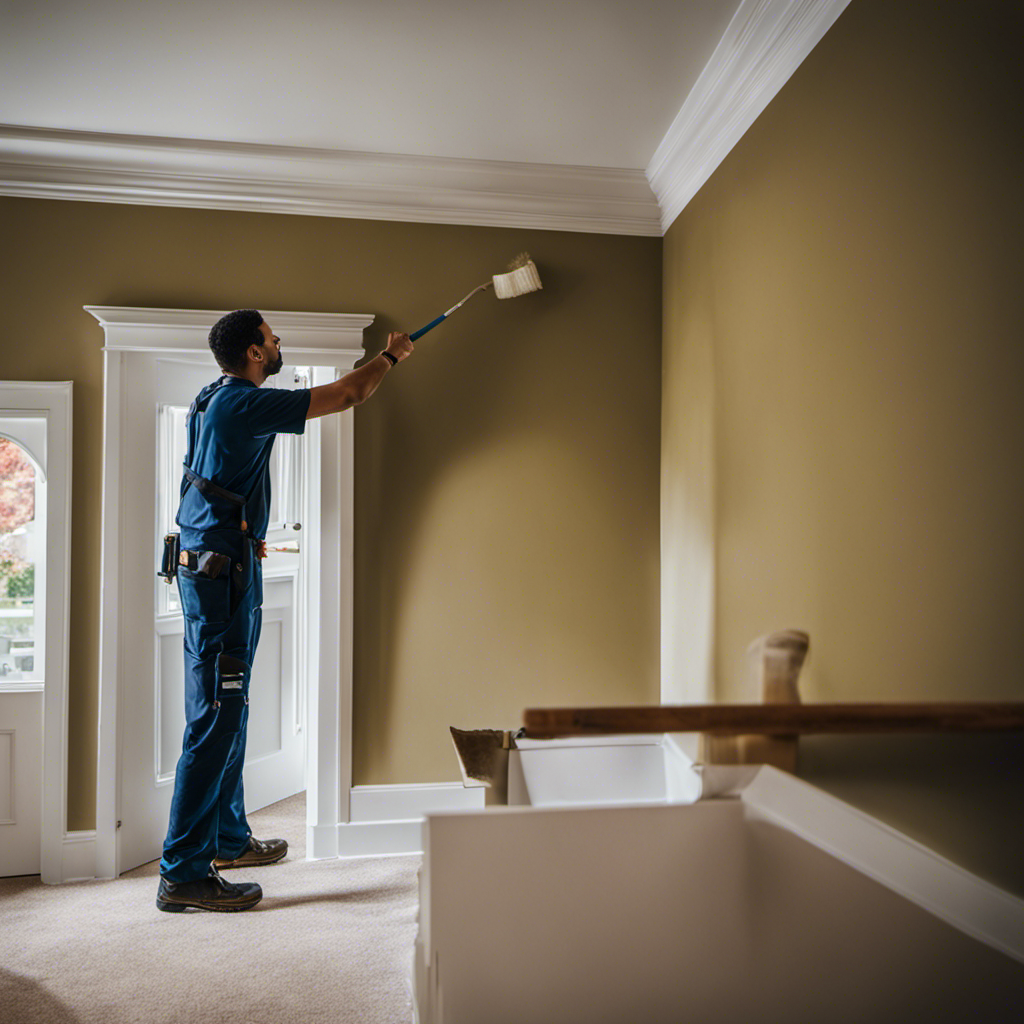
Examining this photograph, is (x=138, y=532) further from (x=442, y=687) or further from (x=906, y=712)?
(x=906, y=712)

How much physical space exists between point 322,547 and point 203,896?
1.17 m

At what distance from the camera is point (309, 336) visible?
280cm

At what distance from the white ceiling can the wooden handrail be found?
71.4 inches

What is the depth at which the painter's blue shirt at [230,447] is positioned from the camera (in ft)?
7.79

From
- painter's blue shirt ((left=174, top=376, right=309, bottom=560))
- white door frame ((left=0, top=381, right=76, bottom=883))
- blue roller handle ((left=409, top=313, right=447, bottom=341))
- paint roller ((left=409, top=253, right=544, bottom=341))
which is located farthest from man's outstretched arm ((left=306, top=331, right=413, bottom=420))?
white door frame ((left=0, top=381, right=76, bottom=883))

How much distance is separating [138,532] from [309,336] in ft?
3.05

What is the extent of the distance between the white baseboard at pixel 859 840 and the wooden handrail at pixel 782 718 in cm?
8

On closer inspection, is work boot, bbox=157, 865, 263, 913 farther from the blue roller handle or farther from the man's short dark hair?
the blue roller handle

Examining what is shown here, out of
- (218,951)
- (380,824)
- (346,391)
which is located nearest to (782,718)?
(346,391)

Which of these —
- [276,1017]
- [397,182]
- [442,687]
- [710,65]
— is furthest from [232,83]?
[276,1017]

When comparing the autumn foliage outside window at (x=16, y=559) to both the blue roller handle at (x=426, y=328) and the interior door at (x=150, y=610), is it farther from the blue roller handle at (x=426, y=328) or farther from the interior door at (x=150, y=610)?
the blue roller handle at (x=426, y=328)

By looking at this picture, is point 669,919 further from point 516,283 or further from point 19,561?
point 19,561

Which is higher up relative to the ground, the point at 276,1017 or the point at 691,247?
the point at 691,247

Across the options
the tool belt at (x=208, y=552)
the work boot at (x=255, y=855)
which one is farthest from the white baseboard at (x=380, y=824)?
the tool belt at (x=208, y=552)
